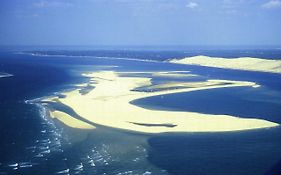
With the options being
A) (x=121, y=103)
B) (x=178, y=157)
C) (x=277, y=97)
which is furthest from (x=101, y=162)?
(x=277, y=97)

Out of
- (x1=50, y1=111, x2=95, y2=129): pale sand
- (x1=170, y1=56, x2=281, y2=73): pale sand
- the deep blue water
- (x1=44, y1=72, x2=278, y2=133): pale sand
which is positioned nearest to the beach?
(x1=170, y1=56, x2=281, y2=73): pale sand

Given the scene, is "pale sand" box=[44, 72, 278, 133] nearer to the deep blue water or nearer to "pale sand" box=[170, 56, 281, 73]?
the deep blue water

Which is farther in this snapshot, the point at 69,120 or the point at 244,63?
the point at 244,63

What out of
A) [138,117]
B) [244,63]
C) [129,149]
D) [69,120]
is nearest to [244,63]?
[244,63]

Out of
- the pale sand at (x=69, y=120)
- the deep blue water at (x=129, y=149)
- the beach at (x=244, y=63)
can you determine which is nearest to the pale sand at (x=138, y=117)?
the pale sand at (x=69, y=120)

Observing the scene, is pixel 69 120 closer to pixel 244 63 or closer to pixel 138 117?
pixel 138 117

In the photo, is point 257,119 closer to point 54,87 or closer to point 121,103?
point 121,103

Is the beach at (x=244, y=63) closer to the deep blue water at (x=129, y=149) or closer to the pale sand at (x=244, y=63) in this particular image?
the pale sand at (x=244, y=63)

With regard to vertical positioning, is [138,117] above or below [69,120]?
above
